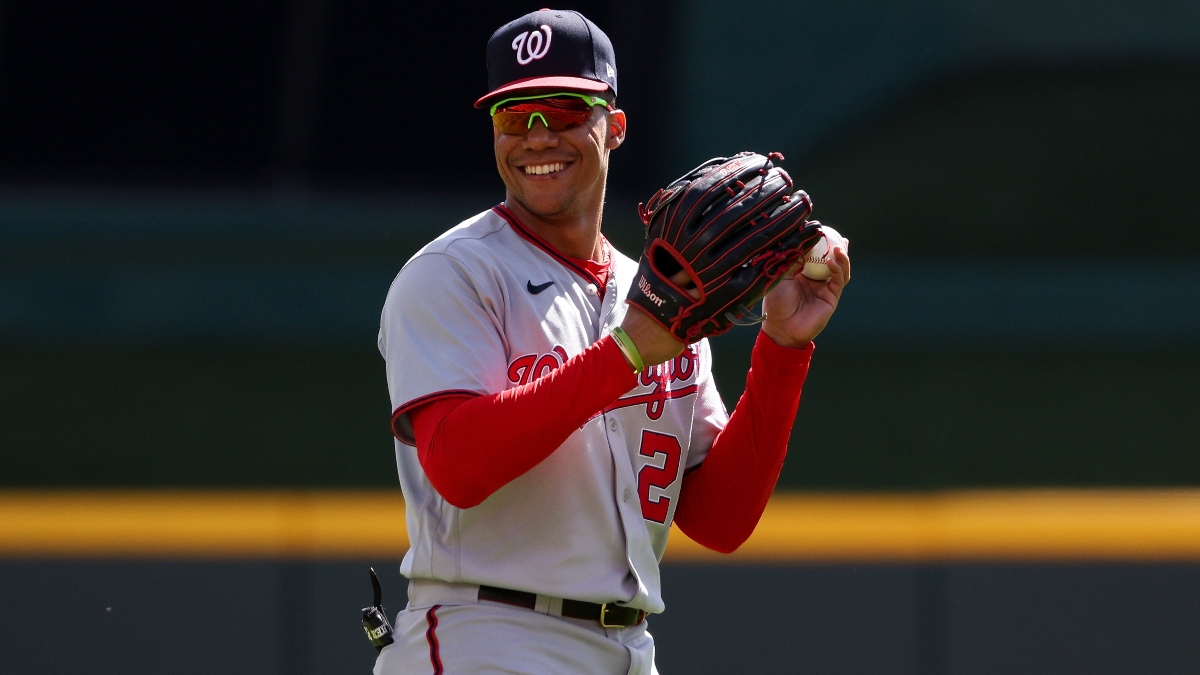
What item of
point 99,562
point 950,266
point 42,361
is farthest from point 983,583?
point 42,361

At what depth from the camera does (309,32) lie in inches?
213

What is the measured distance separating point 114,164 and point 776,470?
4.07m

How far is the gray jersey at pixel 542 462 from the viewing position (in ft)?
5.85

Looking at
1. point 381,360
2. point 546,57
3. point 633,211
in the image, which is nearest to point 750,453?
point 546,57

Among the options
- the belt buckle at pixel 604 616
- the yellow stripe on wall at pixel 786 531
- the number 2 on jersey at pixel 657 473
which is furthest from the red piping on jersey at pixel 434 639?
the yellow stripe on wall at pixel 786 531

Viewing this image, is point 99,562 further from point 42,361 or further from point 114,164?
point 114,164

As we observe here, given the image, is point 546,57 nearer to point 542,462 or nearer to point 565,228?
point 565,228

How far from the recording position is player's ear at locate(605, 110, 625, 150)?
206 cm

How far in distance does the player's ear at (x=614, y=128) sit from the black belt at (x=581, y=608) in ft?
2.30

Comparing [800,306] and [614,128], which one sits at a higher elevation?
[614,128]

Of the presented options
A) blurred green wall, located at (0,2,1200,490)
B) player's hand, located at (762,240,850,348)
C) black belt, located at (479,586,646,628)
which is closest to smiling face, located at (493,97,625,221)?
player's hand, located at (762,240,850,348)

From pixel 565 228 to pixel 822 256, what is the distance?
39 cm

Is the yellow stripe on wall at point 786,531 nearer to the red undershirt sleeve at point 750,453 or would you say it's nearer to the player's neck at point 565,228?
the red undershirt sleeve at point 750,453

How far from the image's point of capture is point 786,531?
3.85 m
